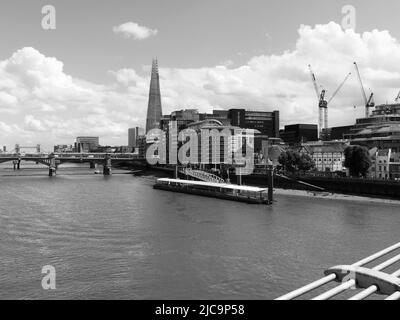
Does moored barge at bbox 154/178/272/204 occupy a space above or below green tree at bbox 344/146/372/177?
below

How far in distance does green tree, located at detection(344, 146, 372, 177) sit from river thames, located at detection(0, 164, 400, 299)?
25664 millimetres

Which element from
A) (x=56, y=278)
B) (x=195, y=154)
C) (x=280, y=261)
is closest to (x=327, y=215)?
(x=280, y=261)

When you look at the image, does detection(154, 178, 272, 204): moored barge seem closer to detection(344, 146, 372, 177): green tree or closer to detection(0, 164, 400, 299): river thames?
detection(0, 164, 400, 299): river thames

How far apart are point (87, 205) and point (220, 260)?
36.1m

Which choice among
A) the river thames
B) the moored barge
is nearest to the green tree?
the moored barge

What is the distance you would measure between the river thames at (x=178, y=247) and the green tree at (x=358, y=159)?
2566 centimetres

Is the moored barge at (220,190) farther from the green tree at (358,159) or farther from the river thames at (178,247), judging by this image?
the green tree at (358,159)

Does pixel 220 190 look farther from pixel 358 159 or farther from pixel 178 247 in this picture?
pixel 178 247

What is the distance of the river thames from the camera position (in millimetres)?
23594

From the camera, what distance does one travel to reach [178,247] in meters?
33.5

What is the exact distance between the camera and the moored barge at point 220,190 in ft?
224

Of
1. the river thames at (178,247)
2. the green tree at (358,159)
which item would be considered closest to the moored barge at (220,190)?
the river thames at (178,247)

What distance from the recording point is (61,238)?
3653cm
